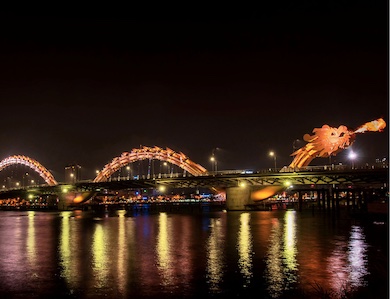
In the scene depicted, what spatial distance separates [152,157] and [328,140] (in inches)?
2163

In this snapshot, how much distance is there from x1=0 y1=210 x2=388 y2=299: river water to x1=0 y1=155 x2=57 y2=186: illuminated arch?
12094 centimetres

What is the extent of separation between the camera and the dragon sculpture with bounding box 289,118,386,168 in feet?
294

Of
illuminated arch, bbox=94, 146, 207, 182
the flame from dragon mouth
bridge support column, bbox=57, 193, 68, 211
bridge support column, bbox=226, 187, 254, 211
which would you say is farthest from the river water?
bridge support column, bbox=57, 193, 68, 211

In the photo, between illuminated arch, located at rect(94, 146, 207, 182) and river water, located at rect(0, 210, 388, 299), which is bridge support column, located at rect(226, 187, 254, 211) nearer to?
illuminated arch, located at rect(94, 146, 207, 182)

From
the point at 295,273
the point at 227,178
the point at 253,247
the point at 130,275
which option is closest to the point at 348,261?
the point at 295,273

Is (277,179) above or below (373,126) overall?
below

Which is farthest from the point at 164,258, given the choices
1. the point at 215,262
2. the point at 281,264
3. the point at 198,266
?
the point at 281,264

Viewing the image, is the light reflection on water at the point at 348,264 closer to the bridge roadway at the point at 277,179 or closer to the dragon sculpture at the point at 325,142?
the bridge roadway at the point at 277,179

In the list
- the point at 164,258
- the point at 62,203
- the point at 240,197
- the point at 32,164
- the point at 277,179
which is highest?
the point at 32,164

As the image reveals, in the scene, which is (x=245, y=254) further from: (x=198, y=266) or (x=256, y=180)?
(x=256, y=180)

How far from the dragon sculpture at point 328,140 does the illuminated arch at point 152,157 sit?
23.4 m

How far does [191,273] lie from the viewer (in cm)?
2484

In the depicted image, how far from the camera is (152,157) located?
440ft

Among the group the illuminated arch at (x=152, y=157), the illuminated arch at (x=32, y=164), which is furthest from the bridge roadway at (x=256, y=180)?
the illuminated arch at (x=32, y=164)
